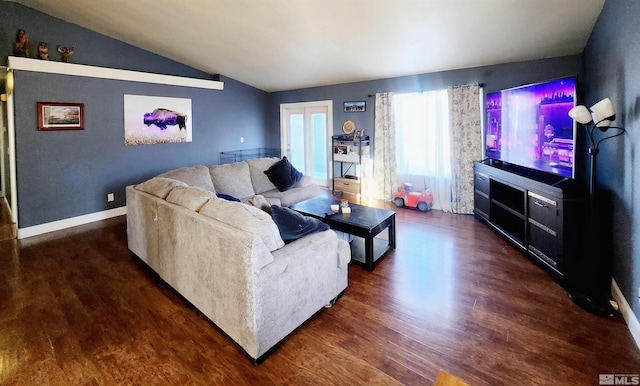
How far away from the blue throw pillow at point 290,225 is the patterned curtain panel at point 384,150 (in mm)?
3789

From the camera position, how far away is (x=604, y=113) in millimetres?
2316

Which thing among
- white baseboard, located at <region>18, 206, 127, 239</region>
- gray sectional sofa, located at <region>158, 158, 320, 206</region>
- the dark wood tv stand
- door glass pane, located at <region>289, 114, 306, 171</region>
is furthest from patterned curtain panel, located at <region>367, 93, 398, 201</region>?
white baseboard, located at <region>18, 206, 127, 239</region>

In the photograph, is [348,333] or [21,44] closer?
[348,333]

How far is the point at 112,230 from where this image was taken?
4453 mm

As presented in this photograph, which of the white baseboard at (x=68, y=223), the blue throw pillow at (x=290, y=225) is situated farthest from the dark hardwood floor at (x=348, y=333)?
the white baseboard at (x=68, y=223)

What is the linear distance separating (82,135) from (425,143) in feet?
17.9

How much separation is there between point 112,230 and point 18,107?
195 centimetres

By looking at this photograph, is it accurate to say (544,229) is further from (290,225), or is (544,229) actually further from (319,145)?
(319,145)

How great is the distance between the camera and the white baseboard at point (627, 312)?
2027mm

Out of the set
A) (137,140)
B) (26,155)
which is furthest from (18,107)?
(137,140)

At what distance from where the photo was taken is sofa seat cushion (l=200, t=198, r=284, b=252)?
1953 millimetres

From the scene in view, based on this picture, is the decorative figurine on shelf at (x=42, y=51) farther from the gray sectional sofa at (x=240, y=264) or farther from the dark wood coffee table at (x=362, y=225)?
the dark wood coffee table at (x=362, y=225)

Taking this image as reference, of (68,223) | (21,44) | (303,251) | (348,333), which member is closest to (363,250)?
(348,333)

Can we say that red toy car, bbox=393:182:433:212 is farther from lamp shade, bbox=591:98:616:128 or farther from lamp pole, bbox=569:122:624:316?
lamp shade, bbox=591:98:616:128
